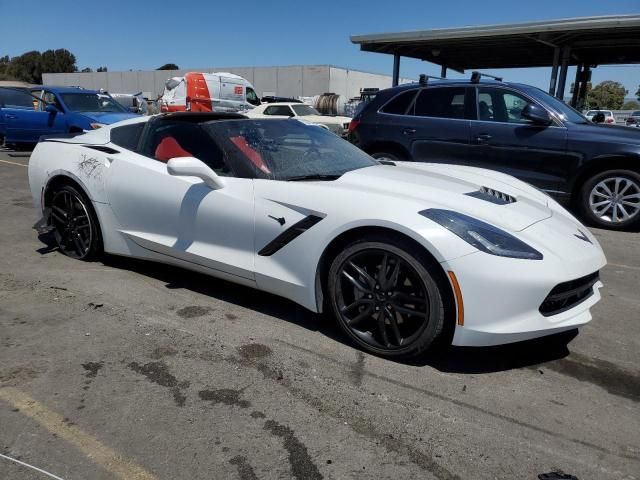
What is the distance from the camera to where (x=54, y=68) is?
302 feet

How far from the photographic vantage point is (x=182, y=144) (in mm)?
3748

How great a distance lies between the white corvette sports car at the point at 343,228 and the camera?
101 inches

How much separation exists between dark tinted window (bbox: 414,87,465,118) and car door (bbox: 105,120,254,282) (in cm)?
Answer: 420

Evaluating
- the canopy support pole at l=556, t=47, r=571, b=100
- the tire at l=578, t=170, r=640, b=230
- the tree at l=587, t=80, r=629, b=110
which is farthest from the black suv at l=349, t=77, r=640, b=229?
the tree at l=587, t=80, r=629, b=110

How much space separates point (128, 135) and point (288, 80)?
162 ft

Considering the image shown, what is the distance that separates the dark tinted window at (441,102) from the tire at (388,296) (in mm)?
4691

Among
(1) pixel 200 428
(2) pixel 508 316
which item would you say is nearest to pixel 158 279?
(1) pixel 200 428

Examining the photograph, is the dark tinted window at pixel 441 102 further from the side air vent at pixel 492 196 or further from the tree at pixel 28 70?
the tree at pixel 28 70

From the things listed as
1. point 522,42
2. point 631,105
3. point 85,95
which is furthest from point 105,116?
point 631,105

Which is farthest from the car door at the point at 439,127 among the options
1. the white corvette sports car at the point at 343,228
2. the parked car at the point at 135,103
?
the parked car at the point at 135,103

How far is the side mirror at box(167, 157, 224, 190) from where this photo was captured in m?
3.15

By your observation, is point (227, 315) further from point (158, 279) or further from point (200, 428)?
point (200, 428)

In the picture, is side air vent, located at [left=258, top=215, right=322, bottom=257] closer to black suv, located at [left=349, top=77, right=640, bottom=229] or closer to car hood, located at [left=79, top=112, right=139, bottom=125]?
black suv, located at [left=349, top=77, right=640, bottom=229]

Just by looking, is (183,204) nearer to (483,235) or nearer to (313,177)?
(313,177)
